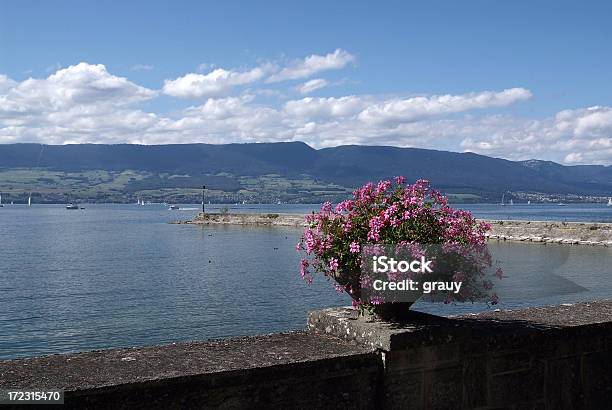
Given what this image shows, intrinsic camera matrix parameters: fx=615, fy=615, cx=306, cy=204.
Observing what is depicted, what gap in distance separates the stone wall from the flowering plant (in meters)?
0.46

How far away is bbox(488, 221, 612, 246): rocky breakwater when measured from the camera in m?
83.2

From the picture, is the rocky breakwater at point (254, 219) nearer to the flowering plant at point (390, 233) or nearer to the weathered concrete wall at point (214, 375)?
the flowering plant at point (390, 233)

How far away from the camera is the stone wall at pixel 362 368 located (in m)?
4.92

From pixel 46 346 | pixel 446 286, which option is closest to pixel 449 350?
pixel 446 286

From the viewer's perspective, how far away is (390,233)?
19.9 feet

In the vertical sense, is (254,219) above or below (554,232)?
below

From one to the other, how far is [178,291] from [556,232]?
6658cm

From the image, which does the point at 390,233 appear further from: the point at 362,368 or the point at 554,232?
the point at 554,232

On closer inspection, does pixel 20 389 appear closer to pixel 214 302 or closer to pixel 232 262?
pixel 214 302

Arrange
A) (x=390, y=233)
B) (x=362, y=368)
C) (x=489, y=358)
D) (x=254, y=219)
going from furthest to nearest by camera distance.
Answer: (x=254, y=219) < (x=489, y=358) < (x=390, y=233) < (x=362, y=368)

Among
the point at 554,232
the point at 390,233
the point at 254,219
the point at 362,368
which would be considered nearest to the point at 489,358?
the point at 362,368

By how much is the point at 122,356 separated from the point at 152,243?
90749mm

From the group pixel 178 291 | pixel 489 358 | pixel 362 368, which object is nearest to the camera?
pixel 362 368

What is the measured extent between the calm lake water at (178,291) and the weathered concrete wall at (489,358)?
21111 millimetres
